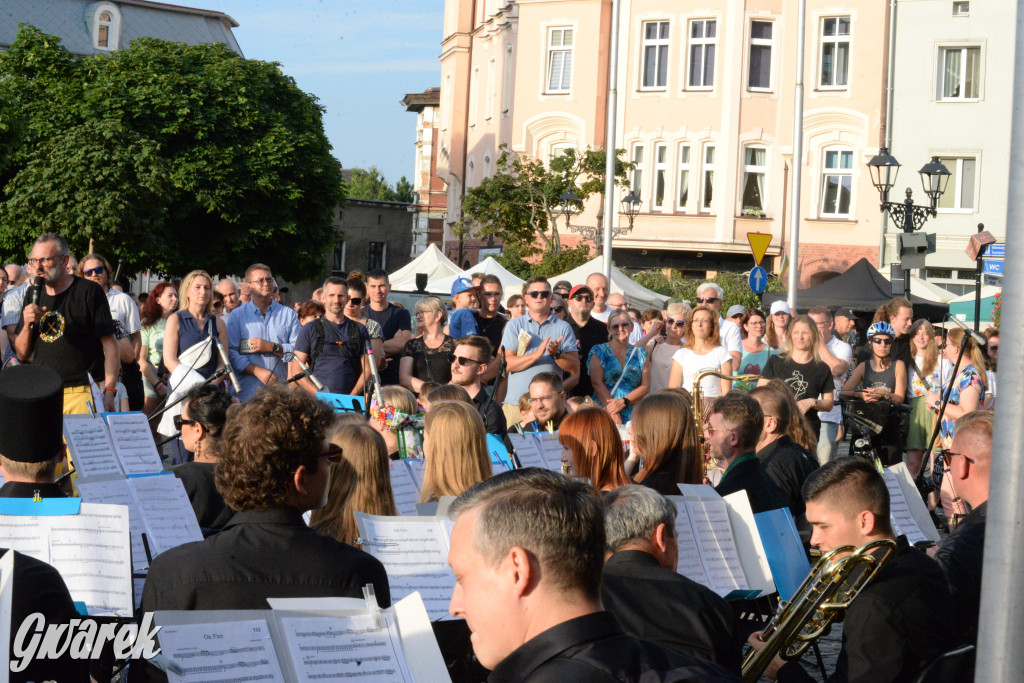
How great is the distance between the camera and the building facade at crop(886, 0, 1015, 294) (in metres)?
35.5

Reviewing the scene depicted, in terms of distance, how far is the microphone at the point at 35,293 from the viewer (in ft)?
27.6

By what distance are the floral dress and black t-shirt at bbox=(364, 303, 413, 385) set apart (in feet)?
5.72

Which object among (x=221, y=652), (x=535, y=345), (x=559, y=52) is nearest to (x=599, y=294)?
(x=535, y=345)

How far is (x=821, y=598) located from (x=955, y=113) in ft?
114

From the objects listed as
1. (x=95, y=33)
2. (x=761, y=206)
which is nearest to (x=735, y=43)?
Answer: (x=761, y=206)

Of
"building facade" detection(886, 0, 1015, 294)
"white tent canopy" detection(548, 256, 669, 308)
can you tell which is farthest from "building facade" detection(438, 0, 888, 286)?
"white tent canopy" detection(548, 256, 669, 308)

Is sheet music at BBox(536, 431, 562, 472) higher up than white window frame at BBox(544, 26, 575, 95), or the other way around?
white window frame at BBox(544, 26, 575, 95)

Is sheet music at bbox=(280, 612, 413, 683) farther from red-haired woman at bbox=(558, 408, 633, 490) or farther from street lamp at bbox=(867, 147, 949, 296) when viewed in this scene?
street lamp at bbox=(867, 147, 949, 296)

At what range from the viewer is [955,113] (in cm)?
3597

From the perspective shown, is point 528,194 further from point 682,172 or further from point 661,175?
point 682,172

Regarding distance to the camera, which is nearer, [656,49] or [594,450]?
[594,450]

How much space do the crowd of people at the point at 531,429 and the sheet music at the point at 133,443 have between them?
222 mm

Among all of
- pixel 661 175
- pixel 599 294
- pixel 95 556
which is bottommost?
pixel 95 556

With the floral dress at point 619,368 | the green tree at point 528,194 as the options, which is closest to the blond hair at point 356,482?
the floral dress at point 619,368
